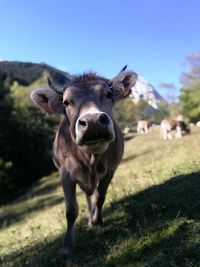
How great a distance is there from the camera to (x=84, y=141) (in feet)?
21.1

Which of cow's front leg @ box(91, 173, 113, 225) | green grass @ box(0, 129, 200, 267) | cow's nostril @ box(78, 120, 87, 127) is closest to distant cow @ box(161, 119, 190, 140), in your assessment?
green grass @ box(0, 129, 200, 267)

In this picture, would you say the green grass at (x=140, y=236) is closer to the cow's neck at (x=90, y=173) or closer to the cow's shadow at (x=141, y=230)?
the cow's shadow at (x=141, y=230)

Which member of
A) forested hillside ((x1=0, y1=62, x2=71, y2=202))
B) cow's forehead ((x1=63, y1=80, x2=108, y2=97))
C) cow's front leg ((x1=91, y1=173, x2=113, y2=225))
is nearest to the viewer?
cow's forehead ((x1=63, y1=80, x2=108, y2=97))

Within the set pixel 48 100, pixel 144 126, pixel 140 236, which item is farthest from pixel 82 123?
pixel 144 126

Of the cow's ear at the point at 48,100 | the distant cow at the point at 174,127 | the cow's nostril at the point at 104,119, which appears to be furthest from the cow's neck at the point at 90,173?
the distant cow at the point at 174,127

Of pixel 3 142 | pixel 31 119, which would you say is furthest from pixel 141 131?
pixel 3 142

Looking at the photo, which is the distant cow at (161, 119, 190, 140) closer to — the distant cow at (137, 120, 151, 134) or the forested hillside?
the forested hillside

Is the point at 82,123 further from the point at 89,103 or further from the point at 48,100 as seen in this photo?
the point at 48,100

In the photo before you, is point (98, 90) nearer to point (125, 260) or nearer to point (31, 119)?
point (125, 260)

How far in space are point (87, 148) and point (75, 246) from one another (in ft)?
5.65

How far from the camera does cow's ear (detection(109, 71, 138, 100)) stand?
7.97 m

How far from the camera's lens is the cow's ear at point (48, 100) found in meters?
A: 7.95

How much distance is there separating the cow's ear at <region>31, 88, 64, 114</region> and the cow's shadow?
2090 millimetres

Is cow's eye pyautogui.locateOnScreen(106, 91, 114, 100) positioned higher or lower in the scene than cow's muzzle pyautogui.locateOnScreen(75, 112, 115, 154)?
higher
